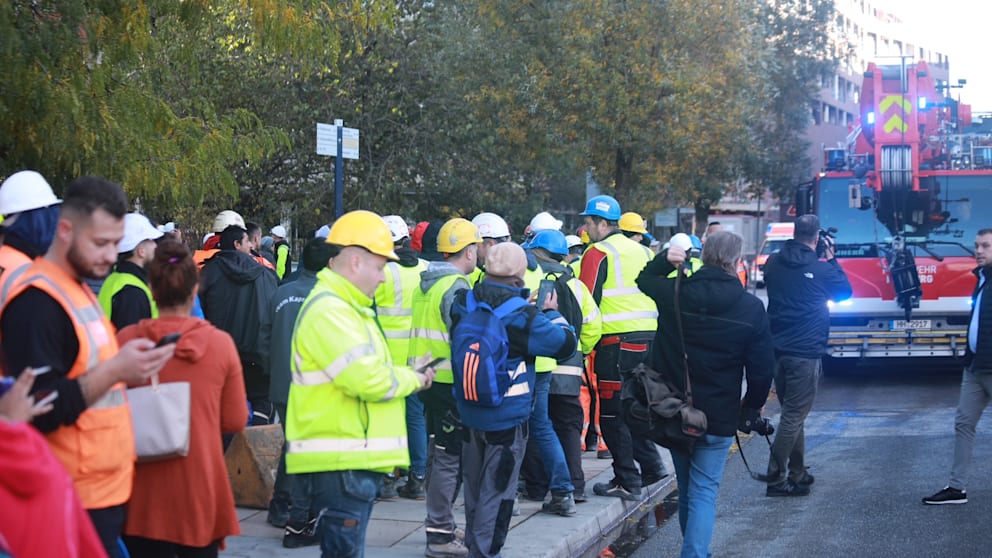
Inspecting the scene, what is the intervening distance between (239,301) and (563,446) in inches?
92.5

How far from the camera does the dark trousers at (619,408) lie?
823cm

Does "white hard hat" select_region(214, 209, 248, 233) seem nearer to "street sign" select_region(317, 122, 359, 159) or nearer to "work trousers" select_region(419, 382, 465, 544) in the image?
"street sign" select_region(317, 122, 359, 159)

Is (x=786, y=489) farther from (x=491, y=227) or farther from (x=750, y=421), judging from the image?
(x=491, y=227)

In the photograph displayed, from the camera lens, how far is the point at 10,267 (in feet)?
13.1

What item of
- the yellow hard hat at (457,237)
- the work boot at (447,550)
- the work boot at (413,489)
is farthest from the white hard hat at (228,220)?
the work boot at (447,550)

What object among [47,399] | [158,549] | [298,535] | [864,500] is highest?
[47,399]

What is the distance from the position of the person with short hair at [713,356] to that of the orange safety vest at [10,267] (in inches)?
130

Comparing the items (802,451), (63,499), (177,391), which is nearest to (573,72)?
(802,451)

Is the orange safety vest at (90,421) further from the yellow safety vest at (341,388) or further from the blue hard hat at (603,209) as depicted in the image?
the blue hard hat at (603,209)

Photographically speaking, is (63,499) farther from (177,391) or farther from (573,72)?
(573,72)

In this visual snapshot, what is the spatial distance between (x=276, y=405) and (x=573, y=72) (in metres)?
14.7

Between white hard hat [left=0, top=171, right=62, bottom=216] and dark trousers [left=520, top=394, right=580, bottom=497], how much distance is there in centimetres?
447

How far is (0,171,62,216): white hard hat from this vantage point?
13.5ft

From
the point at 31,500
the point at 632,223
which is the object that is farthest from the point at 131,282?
the point at 632,223
